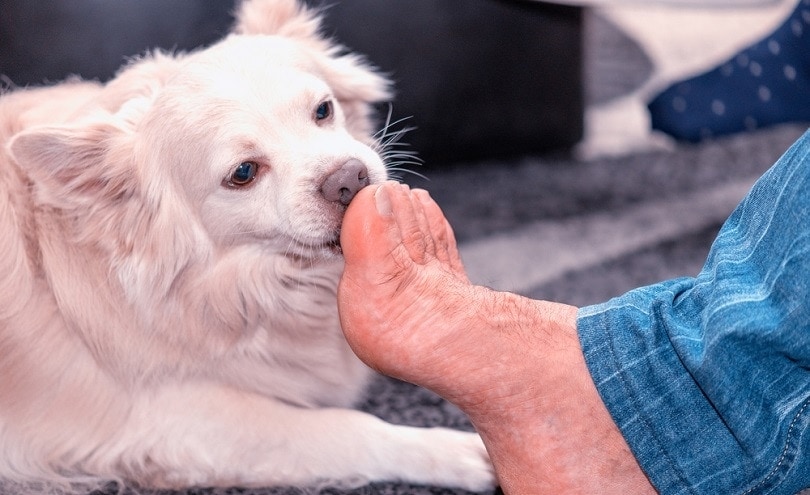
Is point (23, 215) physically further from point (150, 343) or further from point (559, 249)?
point (559, 249)

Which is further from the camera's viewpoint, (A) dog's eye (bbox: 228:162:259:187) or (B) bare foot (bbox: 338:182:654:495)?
(A) dog's eye (bbox: 228:162:259:187)

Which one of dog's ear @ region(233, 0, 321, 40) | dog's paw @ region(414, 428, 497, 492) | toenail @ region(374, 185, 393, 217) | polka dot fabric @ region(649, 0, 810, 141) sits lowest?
dog's paw @ region(414, 428, 497, 492)

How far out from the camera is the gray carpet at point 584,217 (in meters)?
2.10

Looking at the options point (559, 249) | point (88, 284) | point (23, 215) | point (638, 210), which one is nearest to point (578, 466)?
point (88, 284)

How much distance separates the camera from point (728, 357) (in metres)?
1.08

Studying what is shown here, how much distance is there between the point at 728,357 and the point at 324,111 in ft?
2.59

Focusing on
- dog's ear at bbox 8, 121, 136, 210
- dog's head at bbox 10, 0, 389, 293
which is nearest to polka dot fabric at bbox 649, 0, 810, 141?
dog's head at bbox 10, 0, 389, 293

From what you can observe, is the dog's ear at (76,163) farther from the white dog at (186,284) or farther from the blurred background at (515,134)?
the blurred background at (515,134)

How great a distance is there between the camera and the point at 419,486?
56.6 inches

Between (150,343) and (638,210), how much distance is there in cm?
160

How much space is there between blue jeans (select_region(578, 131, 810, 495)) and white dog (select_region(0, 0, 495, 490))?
343 millimetres

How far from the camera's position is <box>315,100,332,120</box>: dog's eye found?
4.89 feet

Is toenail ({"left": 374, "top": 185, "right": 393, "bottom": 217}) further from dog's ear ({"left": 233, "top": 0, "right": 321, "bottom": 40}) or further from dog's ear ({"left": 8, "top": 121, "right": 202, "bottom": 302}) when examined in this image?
dog's ear ({"left": 233, "top": 0, "right": 321, "bottom": 40})

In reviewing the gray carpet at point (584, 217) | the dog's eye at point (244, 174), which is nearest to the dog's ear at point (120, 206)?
the dog's eye at point (244, 174)
